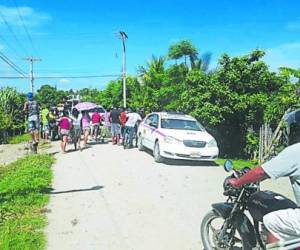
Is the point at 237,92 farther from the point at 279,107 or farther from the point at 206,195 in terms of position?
the point at 206,195

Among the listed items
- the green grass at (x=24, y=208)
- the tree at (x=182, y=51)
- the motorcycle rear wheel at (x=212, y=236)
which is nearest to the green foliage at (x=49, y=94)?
the tree at (x=182, y=51)

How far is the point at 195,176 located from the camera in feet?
41.6

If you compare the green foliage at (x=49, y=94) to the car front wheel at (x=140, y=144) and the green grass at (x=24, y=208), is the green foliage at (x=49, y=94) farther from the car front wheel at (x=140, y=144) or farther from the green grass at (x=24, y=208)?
the green grass at (x=24, y=208)

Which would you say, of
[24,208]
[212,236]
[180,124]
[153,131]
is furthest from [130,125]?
[212,236]

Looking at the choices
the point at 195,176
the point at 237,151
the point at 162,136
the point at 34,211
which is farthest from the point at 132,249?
the point at 237,151

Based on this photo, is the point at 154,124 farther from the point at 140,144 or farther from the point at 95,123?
the point at 95,123

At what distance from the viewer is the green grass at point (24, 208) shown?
6.49 m

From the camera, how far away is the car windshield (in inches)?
633

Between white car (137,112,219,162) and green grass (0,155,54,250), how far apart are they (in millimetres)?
3767

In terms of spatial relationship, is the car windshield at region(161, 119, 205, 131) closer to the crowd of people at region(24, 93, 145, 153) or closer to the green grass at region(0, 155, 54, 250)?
the crowd of people at region(24, 93, 145, 153)

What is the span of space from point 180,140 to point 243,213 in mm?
9750

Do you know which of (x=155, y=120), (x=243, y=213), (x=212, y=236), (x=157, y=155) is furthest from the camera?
(x=155, y=120)

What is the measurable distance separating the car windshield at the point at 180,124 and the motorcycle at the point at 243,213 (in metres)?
10.4

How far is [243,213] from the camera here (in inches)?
203
